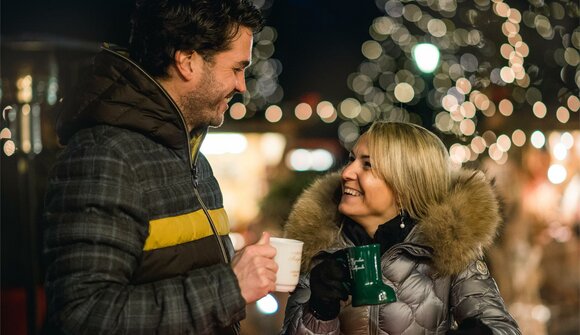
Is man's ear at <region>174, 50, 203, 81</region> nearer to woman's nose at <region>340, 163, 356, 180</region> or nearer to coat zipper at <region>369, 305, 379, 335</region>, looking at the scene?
woman's nose at <region>340, 163, 356, 180</region>

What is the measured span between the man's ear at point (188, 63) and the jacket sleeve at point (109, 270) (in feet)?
1.37

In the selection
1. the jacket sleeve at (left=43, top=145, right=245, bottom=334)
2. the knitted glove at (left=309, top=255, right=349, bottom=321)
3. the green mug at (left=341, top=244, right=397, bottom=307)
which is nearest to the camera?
the jacket sleeve at (left=43, top=145, right=245, bottom=334)

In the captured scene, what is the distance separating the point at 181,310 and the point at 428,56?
6.72 m

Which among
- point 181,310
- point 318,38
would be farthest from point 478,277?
point 318,38

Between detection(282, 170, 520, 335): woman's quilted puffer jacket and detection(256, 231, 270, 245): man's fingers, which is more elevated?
detection(256, 231, 270, 245): man's fingers

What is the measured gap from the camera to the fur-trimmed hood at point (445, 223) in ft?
9.71

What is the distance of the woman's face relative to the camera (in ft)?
10.4

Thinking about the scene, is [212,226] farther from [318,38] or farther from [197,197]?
[318,38]

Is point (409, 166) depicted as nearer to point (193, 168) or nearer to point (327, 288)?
point (327, 288)

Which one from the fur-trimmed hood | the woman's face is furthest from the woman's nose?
the fur-trimmed hood

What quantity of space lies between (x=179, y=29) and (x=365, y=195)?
3.71 ft

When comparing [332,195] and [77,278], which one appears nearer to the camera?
[77,278]

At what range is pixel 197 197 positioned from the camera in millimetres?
2520

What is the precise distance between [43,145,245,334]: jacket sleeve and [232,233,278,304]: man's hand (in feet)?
0.11
